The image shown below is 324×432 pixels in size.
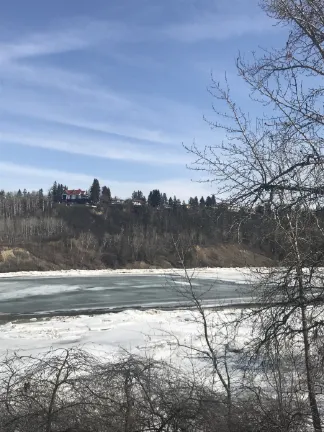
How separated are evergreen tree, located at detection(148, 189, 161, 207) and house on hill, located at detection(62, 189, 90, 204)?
24.6 meters

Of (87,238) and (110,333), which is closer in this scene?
(110,333)

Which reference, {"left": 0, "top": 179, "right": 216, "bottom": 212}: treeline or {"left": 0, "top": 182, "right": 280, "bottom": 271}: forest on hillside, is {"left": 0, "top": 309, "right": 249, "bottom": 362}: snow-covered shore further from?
{"left": 0, "top": 179, "right": 216, "bottom": 212}: treeline

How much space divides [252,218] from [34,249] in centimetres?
7357

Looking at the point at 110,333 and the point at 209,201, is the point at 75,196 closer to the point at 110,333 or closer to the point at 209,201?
the point at 110,333

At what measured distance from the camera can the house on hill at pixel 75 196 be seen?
13227 cm

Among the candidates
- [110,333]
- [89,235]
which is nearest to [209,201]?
[110,333]

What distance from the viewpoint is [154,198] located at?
113 metres

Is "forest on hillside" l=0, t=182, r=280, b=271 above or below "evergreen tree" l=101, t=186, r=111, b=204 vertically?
below

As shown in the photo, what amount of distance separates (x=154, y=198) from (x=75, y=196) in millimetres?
37884

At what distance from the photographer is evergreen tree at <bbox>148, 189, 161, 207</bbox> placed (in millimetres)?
111062

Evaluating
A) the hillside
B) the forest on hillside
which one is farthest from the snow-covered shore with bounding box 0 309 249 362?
the hillside

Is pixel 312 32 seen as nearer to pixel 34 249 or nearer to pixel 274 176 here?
pixel 274 176

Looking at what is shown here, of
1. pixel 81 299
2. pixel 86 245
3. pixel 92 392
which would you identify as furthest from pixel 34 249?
pixel 92 392

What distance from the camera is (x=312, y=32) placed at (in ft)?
15.1
